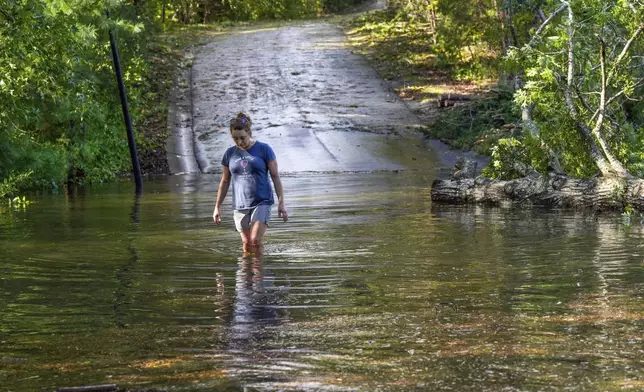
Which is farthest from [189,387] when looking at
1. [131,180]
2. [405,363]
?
[131,180]

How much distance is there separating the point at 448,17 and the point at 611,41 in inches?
813

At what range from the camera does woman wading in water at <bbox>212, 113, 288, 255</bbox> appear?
450 inches

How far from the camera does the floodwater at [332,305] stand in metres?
5.97

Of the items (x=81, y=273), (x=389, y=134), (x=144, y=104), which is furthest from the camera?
(x=144, y=104)

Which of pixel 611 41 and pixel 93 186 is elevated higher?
pixel 611 41

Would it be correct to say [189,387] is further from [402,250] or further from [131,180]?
[131,180]

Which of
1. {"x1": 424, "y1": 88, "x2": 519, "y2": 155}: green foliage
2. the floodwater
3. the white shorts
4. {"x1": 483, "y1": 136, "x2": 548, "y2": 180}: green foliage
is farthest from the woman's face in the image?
{"x1": 424, "y1": 88, "x2": 519, "y2": 155}: green foliage

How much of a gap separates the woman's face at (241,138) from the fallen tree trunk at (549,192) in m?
6.46

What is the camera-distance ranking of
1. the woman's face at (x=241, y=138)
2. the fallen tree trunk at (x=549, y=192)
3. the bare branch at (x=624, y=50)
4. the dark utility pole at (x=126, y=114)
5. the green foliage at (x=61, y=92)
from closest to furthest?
the woman's face at (x=241, y=138)
the bare branch at (x=624, y=50)
the fallen tree trunk at (x=549, y=192)
the green foliage at (x=61, y=92)
the dark utility pole at (x=126, y=114)

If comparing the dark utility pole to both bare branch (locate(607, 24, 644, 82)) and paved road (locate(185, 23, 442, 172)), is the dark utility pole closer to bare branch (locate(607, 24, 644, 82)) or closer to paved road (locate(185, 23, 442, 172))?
paved road (locate(185, 23, 442, 172))

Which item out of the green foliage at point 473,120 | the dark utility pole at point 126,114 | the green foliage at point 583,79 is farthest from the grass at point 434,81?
the dark utility pole at point 126,114

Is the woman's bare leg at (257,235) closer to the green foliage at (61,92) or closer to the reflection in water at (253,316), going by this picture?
the reflection in water at (253,316)

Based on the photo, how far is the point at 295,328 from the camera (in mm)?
7309

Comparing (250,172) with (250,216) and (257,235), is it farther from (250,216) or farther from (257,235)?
(257,235)
